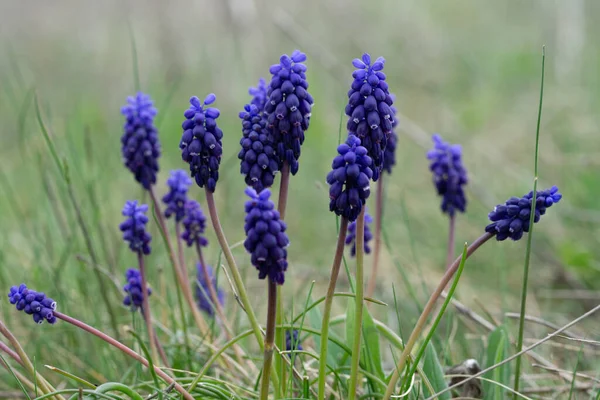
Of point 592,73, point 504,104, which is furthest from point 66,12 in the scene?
point 592,73

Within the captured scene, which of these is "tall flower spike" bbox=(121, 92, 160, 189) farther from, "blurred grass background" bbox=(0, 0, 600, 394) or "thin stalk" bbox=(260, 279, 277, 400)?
"thin stalk" bbox=(260, 279, 277, 400)

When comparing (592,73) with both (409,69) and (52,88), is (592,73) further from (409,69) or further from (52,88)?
(52,88)

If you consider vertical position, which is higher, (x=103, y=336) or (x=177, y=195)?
(x=177, y=195)

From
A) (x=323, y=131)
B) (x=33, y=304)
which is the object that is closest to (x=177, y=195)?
(x=33, y=304)

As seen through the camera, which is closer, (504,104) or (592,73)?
(592,73)

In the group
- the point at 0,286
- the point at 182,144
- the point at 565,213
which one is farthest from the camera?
the point at 565,213

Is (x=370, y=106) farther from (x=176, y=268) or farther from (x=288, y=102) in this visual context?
(x=176, y=268)

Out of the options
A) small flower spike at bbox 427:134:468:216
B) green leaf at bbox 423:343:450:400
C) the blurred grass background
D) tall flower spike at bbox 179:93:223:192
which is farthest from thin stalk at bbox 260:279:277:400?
small flower spike at bbox 427:134:468:216
